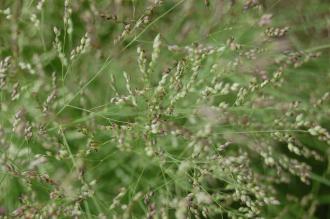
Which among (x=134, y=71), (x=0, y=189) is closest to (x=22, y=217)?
(x=0, y=189)

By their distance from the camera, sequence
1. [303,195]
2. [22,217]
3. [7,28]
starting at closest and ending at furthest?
1. [22,217]
2. [7,28]
3. [303,195]

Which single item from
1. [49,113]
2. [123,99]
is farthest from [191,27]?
[49,113]

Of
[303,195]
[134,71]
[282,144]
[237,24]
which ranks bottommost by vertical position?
[303,195]

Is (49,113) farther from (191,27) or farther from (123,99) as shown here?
(191,27)

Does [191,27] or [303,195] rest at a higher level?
[191,27]

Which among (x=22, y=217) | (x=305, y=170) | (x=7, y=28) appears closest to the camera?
(x=22, y=217)

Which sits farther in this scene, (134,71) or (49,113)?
(134,71)
